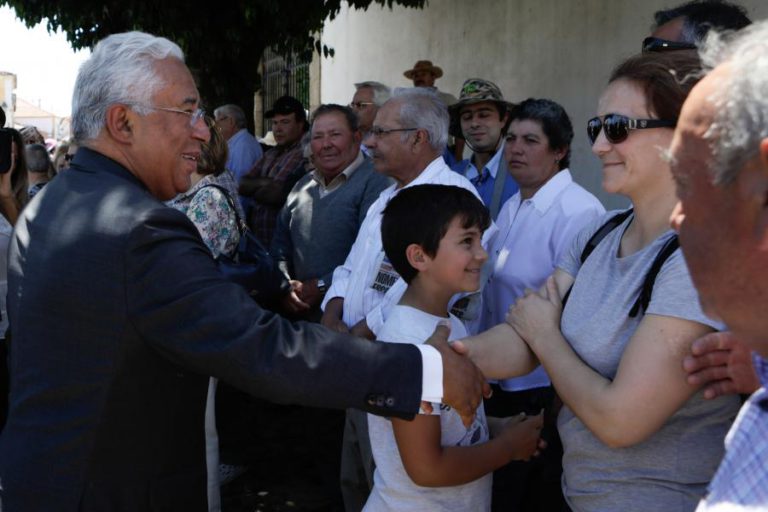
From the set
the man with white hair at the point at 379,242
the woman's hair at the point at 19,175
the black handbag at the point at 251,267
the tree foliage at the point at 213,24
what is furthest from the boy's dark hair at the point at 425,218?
the tree foliage at the point at 213,24

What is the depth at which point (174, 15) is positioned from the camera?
9109mm

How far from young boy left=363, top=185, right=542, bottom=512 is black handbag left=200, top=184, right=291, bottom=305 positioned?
134 cm

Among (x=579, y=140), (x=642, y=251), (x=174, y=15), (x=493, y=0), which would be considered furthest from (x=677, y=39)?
(x=174, y=15)

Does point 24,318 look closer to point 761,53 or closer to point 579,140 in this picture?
point 761,53

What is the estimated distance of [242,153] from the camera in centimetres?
845

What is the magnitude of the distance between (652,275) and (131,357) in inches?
50.4

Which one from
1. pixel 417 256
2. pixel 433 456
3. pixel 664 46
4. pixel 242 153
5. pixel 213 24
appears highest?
pixel 213 24

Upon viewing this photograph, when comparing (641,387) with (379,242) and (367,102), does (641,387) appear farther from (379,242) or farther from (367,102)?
(367,102)

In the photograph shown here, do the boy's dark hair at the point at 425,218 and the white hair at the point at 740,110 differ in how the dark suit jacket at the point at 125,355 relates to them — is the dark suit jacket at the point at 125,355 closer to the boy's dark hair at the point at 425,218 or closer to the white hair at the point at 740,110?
the boy's dark hair at the point at 425,218

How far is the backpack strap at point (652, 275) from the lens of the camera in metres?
1.92

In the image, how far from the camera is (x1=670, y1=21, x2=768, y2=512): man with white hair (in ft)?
3.41

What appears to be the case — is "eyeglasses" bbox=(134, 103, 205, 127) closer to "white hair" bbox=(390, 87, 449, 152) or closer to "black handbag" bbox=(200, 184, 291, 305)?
"black handbag" bbox=(200, 184, 291, 305)

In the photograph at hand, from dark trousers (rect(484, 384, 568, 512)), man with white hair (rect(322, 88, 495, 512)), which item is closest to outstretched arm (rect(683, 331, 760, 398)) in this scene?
dark trousers (rect(484, 384, 568, 512))

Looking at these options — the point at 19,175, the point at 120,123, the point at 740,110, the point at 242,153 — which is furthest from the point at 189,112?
the point at 242,153
